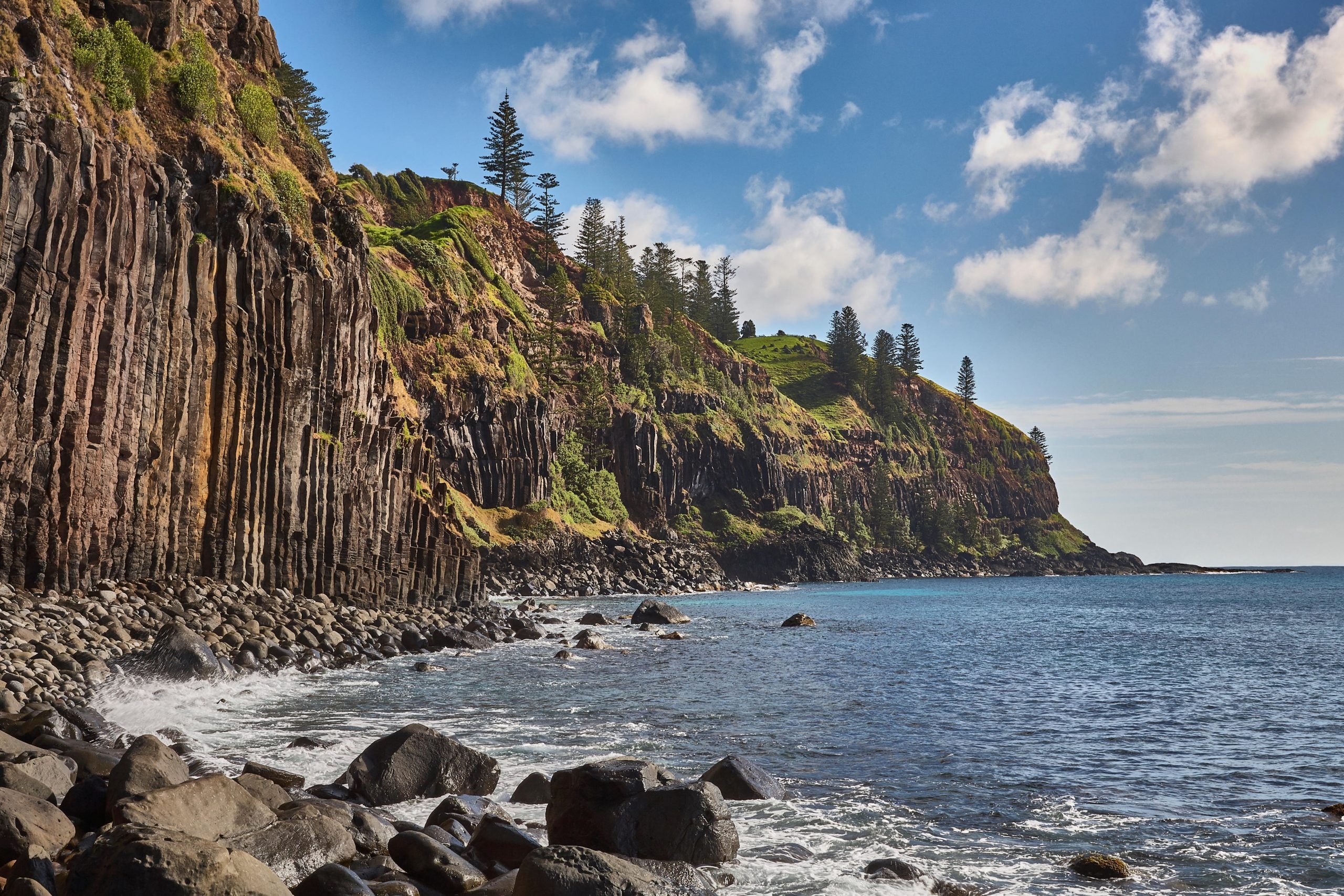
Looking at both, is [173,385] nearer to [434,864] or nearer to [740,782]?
[740,782]

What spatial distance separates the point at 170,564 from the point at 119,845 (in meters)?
25.1

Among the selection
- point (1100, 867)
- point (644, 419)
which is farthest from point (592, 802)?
point (644, 419)

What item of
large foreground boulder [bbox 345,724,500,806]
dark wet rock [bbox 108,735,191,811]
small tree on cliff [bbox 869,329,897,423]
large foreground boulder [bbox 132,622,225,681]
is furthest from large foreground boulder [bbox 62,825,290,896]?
small tree on cliff [bbox 869,329,897,423]

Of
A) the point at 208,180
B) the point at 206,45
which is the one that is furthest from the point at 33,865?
the point at 206,45

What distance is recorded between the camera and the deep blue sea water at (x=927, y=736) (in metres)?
12.4

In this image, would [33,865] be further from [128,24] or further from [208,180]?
[128,24]

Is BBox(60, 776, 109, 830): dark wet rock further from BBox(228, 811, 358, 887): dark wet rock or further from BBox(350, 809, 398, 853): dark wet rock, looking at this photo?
BBox(350, 809, 398, 853): dark wet rock

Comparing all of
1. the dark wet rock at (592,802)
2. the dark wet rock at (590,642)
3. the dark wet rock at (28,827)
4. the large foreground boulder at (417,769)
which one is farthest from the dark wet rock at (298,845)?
the dark wet rock at (590,642)

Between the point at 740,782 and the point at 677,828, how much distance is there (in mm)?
3483

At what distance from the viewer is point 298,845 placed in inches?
383

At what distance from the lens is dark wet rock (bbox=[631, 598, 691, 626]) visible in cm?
5359

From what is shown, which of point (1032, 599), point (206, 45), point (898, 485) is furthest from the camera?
point (898, 485)

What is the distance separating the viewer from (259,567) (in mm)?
34625

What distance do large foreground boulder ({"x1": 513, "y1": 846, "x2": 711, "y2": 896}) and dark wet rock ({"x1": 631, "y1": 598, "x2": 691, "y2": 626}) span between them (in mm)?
44641
